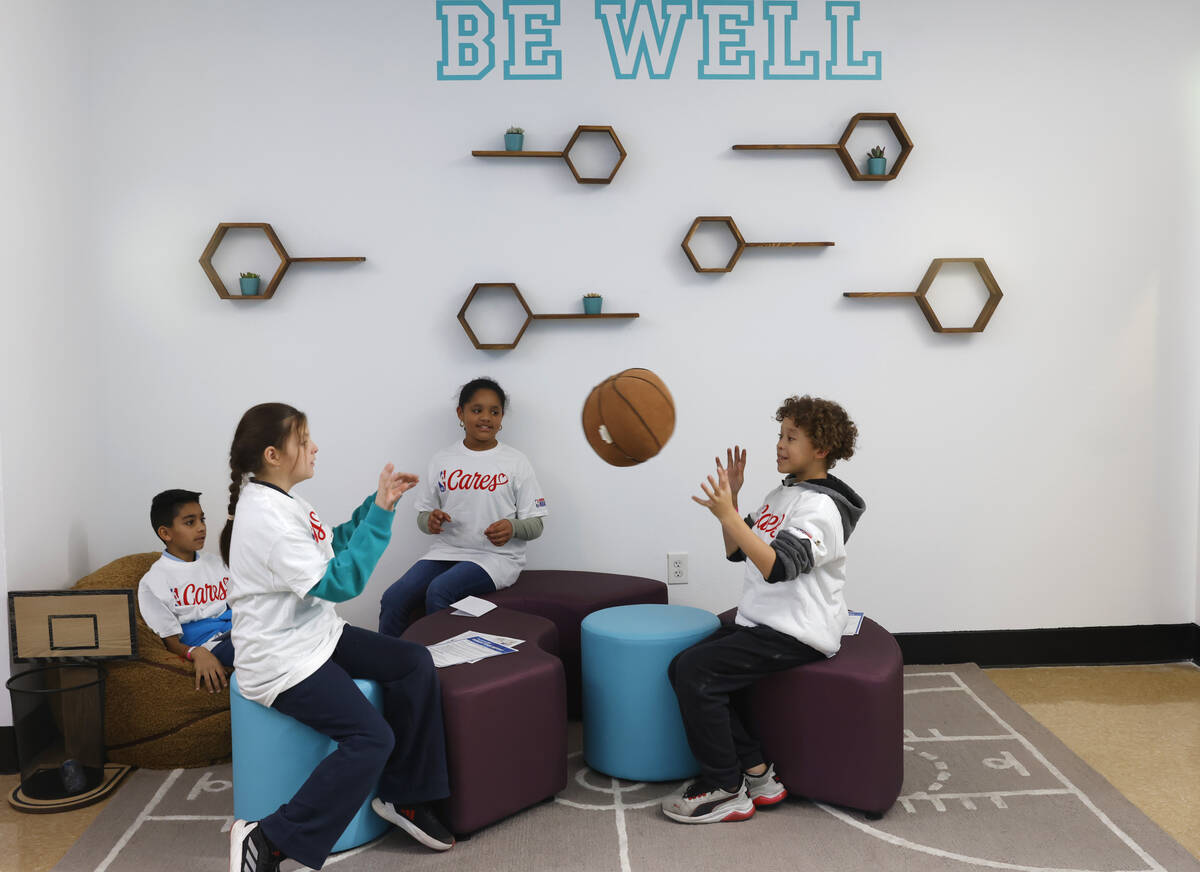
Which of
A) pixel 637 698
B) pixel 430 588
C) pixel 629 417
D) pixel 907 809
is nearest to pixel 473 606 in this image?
pixel 430 588

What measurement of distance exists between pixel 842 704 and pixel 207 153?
2651mm

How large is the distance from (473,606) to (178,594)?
83cm

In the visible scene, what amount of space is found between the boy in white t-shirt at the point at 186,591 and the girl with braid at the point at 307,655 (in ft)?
2.21

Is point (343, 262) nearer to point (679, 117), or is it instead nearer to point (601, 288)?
point (601, 288)

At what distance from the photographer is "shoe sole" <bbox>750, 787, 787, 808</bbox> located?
2.40m

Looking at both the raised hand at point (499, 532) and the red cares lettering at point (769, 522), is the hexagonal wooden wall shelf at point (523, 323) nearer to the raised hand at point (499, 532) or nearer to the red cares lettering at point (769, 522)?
the raised hand at point (499, 532)

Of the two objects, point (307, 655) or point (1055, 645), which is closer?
point (307, 655)

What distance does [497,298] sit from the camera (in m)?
3.39

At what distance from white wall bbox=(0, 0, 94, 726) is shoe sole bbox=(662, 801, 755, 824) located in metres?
1.88

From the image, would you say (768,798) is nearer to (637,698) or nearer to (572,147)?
(637,698)

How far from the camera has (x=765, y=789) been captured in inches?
94.8

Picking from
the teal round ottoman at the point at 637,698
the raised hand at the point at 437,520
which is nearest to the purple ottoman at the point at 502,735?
the teal round ottoman at the point at 637,698

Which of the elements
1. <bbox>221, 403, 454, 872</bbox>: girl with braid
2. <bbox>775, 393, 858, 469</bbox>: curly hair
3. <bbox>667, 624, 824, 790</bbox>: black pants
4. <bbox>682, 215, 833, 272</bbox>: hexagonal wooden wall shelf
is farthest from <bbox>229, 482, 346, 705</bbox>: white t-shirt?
<bbox>682, 215, 833, 272</bbox>: hexagonal wooden wall shelf

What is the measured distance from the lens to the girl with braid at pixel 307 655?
6.65 ft
